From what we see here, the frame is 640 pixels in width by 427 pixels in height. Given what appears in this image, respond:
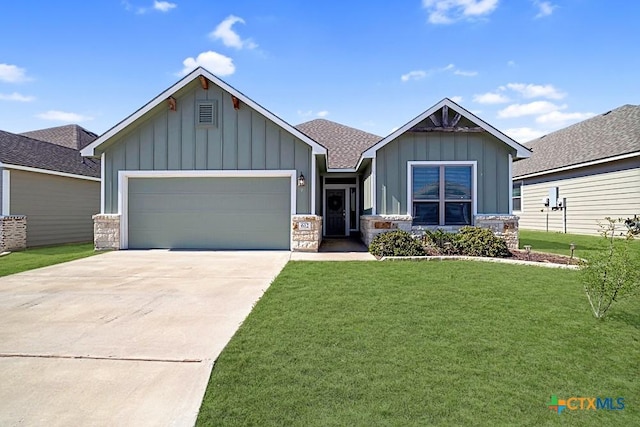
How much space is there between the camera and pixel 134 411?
238cm

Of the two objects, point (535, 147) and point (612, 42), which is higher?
point (612, 42)

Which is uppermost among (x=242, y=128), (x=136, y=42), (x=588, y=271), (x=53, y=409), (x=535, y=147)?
(x=136, y=42)

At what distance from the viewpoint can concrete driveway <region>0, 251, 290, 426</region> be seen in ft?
7.97

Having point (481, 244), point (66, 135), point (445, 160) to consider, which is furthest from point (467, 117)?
point (66, 135)

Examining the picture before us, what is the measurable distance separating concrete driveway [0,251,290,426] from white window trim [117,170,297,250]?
366 cm

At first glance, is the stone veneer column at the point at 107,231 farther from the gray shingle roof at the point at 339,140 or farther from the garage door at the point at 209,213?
the gray shingle roof at the point at 339,140

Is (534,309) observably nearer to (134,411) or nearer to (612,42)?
(134,411)

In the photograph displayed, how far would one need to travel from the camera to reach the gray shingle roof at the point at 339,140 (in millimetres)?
14509

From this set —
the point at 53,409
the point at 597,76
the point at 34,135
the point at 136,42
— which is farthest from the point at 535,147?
the point at 34,135

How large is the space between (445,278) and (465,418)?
4.14 m

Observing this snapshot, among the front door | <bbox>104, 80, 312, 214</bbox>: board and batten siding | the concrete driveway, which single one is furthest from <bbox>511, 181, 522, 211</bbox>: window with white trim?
the concrete driveway

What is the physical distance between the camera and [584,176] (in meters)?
15.1

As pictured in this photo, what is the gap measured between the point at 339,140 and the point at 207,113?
27.3 ft

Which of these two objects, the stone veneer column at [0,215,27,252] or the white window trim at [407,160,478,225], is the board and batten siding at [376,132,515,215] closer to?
the white window trim at [407,160,478,225]
